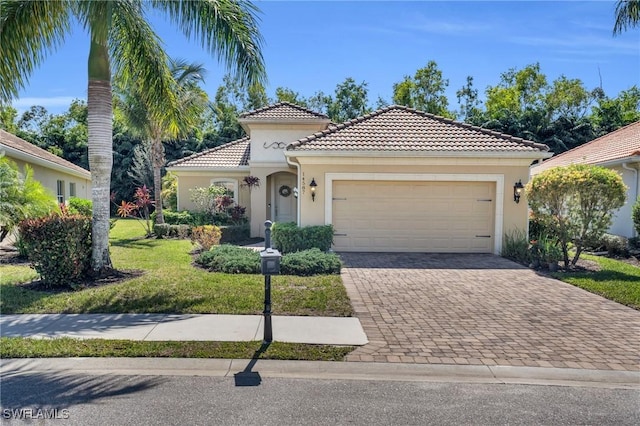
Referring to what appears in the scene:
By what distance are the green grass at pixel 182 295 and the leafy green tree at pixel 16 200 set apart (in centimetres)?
174

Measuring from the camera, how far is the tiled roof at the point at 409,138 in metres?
12.9

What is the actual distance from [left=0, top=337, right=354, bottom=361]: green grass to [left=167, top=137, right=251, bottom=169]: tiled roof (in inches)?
588

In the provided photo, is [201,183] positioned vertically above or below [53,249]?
above

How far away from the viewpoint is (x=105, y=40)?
26.1 feet

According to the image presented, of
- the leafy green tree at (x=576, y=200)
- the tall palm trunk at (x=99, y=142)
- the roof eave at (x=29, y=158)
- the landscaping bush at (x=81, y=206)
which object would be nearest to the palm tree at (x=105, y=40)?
the tall palm trunk at (x=99, y=142)

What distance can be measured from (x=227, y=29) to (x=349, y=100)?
3542 cm

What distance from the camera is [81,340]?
5523mm

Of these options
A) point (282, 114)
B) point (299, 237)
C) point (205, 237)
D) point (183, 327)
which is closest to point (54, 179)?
point (282, 114)

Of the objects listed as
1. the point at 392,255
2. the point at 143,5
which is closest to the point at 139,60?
the point at 143,5

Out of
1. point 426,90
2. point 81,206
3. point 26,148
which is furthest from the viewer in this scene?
point 426,90

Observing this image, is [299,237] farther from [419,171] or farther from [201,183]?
[201,183]

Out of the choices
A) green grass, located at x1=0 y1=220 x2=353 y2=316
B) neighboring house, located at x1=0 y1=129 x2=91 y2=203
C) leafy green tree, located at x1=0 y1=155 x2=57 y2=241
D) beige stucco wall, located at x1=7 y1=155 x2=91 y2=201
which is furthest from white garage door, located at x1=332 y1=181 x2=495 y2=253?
beige stucco wall, located at x1=7 y1=155 x2=91 y2=201

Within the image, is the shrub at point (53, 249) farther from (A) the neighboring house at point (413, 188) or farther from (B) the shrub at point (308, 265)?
(A) the neighboring house at point (413, 188)

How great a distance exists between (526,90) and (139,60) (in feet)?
134
